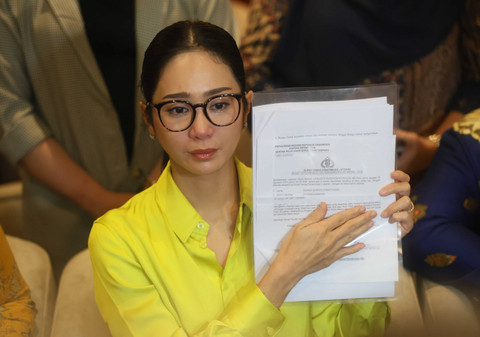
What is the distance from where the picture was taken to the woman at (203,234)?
0.98 metres

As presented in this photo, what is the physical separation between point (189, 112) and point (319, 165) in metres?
0.25

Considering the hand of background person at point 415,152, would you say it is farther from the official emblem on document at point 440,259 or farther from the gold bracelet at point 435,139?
the official emblem on document at point 440,259

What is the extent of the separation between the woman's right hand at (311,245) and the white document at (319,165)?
0.7 inches

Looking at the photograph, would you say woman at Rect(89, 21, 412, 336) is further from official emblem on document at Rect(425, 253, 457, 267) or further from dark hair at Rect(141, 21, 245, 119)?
official emblem on document at Rect(425, 253, 457, 267)

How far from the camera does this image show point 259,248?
102 cm

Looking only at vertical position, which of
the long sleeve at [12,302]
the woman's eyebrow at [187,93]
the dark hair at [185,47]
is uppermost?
the dark hair at [185,47]

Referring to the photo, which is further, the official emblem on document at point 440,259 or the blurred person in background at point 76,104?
the blurred person in background at point 76,104

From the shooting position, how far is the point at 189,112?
982 millimetres

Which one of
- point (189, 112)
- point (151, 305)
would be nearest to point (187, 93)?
point (189, 112)

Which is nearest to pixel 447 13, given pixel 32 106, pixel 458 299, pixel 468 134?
pixel 468 134

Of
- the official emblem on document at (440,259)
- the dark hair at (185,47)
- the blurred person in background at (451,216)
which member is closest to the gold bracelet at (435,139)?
the blurred person in background at (451,216)

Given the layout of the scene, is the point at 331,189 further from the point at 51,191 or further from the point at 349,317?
the point at 51,191

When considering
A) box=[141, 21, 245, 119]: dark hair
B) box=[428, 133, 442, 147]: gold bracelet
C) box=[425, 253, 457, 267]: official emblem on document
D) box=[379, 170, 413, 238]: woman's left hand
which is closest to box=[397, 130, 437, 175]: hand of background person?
box=[428, 133, 442, 147]: gold bracelet

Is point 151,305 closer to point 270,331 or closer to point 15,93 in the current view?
point 270,331
